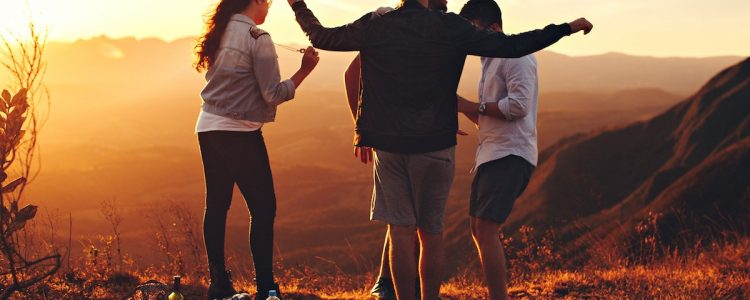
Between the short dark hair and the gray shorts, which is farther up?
the short dark hair

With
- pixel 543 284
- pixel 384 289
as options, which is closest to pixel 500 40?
pixel 384 289

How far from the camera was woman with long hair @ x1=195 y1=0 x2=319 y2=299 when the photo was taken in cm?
383

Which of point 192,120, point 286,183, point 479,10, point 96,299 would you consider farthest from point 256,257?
point 192,120

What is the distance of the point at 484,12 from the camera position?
3654 mm

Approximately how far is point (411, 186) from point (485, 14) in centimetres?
99

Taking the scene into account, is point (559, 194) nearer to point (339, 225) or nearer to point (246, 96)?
point (339, 225)

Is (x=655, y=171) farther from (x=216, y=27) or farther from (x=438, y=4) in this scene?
(x=216, y=27)

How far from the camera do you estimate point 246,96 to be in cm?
387

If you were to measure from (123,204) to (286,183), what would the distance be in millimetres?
13485

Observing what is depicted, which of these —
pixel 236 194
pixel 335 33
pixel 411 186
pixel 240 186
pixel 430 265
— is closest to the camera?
pixel 335 33

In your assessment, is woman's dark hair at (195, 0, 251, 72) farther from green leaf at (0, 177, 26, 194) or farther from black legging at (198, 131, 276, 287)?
green leaf at (0, 177, 26, 194)

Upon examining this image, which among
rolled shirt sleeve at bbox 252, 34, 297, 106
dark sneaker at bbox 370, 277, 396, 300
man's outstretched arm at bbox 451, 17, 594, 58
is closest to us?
man's outstretched arm at bbox 451, 17, 594, 58

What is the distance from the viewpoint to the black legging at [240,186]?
3941 millimetres

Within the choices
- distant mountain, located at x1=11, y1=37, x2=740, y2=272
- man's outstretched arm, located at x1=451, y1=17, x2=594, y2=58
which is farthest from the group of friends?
distant mountain, located at x1=11, y1=37, x2=740, y2=272
